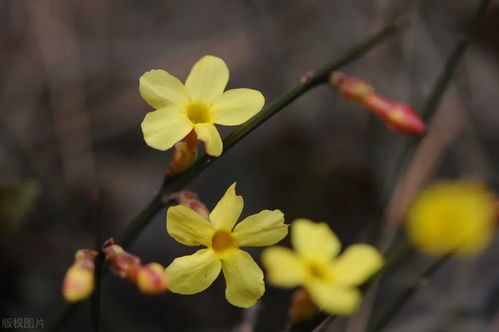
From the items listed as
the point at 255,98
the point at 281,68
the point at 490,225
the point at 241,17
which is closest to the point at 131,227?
the point at 255,98

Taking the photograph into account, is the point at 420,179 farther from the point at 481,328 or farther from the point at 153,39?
the point at 153,39

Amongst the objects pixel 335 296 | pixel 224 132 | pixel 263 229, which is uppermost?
pixel 224 132

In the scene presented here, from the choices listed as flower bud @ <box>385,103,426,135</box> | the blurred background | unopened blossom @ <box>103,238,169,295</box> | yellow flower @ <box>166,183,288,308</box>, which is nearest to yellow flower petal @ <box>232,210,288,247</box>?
yellow flower @ <box>166,183,288,308</box>

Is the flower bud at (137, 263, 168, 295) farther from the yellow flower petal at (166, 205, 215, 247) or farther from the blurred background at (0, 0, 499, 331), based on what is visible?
the blurred background at (0, 0, 499, 331)

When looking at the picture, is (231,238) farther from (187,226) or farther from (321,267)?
(321,267)

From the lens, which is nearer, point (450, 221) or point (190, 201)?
point (450, 221)

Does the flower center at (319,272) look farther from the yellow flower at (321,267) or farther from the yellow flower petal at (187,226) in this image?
the yellow flower petal at (187,226)

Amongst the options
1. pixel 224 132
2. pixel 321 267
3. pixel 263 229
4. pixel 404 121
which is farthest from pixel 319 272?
pixel 224 132
